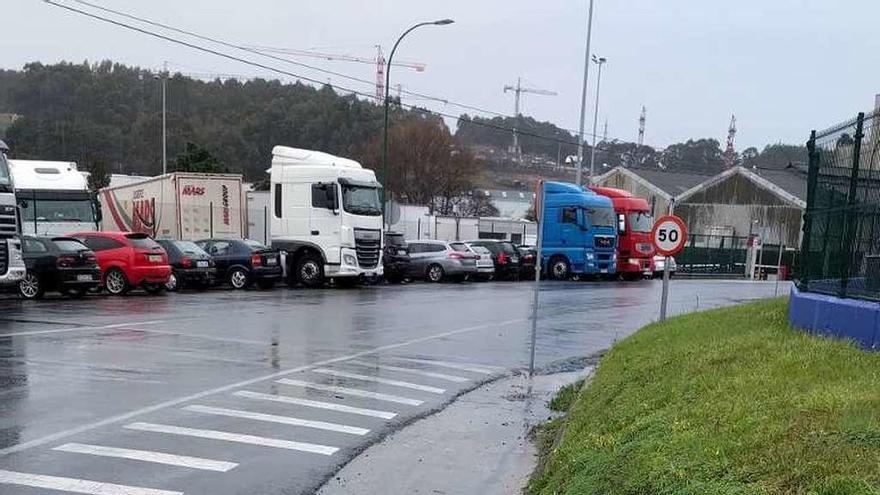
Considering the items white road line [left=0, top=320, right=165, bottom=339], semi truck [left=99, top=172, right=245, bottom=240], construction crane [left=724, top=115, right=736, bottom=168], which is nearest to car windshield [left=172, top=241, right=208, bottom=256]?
semi truck [left=99, top=172, right=245, bottom=240]

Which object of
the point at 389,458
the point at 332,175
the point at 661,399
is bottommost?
the point at 389,458

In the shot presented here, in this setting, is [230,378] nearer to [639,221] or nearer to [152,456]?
[152,456]

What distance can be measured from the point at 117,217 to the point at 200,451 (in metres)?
28.5

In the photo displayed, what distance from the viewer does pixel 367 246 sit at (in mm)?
26922

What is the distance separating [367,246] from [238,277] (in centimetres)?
415

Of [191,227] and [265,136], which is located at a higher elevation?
[265,136]

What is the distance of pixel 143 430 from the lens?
7.69 m

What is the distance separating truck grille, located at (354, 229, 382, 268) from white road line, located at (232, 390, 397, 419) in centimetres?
1708

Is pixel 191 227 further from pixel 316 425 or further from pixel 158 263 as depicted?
pixel 316 425

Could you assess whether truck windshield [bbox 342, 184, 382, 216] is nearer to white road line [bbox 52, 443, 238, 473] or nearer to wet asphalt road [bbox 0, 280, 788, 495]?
wet asphalt road [bbox 0, 280, 788, 495]

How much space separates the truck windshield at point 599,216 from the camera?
3481cm

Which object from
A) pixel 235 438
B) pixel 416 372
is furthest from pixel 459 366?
pixel 235 438

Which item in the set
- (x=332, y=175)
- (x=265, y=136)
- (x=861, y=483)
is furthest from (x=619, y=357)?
(x=265, y=136)

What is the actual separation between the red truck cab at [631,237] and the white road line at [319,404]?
28.6 m
